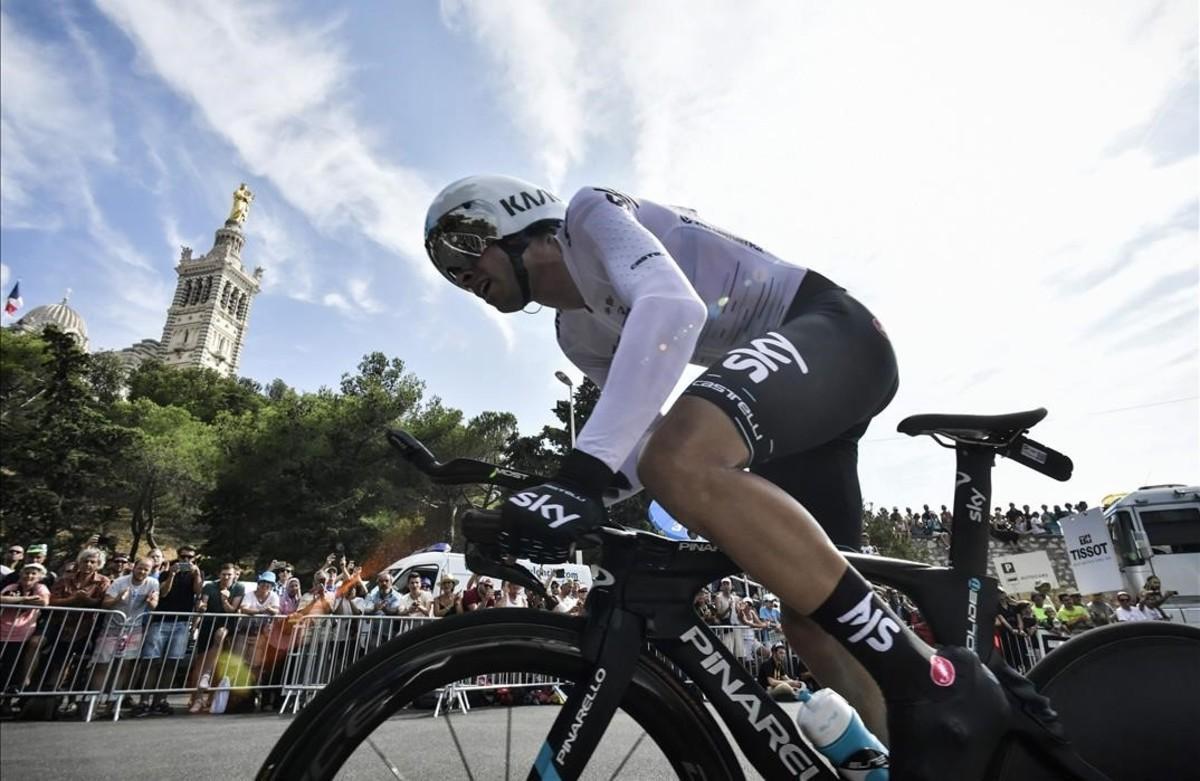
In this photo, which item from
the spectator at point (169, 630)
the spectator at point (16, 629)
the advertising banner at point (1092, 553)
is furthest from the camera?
the advertising banner at point (1092, 553)

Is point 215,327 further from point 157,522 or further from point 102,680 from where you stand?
point 102,680

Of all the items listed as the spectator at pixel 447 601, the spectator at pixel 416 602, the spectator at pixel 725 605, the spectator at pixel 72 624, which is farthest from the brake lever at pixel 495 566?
the spectator at pixel 725 605

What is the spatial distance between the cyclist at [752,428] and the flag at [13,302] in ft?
293

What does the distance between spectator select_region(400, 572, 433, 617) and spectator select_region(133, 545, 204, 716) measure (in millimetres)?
2764

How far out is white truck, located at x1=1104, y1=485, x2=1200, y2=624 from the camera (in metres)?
12.2

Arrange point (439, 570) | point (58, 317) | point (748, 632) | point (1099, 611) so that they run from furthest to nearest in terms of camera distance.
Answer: point (58, 317)
point (439, 570)
point (1099, 611)
point (748, 632)

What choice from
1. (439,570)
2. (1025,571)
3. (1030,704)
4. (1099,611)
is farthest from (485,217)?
(1025,571)

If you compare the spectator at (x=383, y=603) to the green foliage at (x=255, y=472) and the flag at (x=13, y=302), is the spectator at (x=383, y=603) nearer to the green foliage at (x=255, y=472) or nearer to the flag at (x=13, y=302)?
the green foliage at (x=255, y=472)

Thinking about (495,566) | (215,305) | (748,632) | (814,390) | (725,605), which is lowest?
(495,566)

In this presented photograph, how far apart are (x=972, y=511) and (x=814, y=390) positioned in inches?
25.7

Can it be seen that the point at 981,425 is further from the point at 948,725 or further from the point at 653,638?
the point at 653,638

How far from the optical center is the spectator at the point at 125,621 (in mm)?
7629

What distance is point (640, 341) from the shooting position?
1471mm

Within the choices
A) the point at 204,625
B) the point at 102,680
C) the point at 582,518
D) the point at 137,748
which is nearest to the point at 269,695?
the point at 204,625
